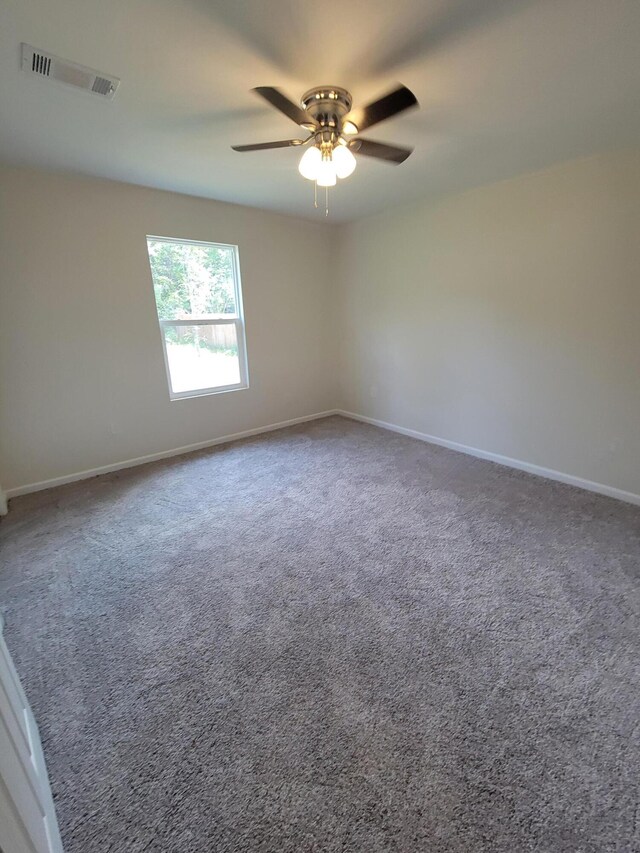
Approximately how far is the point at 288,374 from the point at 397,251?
1833 millimetres

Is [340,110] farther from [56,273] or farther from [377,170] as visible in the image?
[56,273]

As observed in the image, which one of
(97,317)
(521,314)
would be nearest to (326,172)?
(521,314)

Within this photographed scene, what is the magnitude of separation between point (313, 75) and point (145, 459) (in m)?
3.22

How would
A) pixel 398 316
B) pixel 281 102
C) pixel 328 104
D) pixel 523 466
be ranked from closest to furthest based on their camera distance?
pixel 281 102, pixel 328 104, pixel 523 466, pixel 398 316

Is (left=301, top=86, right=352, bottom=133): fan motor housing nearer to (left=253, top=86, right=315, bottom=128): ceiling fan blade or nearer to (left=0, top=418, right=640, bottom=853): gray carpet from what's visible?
(left=253, top=86, right=315, bottom=128): ceiling fan blade

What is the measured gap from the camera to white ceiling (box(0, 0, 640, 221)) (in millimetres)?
1296

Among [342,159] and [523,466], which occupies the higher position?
[342,159]

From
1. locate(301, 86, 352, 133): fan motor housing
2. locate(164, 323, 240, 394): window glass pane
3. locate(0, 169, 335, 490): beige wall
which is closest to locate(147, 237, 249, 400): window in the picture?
locate(164, 323, 240, 394): window glass pane

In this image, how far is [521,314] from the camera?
3.08 m

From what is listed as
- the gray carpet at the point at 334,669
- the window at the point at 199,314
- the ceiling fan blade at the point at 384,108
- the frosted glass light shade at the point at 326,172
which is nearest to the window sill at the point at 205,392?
the window at the point at 199,314

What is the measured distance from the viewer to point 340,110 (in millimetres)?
1746

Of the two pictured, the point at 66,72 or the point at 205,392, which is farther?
the point at 205,392

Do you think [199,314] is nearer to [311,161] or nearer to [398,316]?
[398,316]

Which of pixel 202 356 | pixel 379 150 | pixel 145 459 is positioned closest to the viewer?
pixel 379 150
